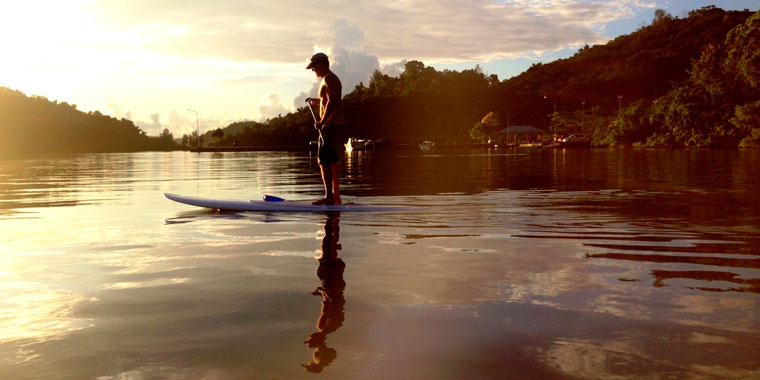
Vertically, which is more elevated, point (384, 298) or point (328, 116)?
point (328, 116)

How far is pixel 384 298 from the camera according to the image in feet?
16.8

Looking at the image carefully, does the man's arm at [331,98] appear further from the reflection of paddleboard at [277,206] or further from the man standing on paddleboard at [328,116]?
the reflection of paddleboard at [277,206]

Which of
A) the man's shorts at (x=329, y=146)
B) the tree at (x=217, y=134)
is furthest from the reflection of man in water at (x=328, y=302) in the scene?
the tree at (x=217, y=134)

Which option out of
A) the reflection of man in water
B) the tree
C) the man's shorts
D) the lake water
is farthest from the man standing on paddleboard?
the tree

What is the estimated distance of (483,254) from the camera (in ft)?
23.6

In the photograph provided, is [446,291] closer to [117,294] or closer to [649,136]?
[117,294]

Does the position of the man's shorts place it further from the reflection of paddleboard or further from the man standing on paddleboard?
the reflection of paddleboard

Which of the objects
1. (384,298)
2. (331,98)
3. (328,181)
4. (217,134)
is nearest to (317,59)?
(331,98)

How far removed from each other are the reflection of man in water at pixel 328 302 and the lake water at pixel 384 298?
0.02m

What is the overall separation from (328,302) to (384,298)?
47 centimetres

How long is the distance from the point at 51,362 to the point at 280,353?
52.3 inches

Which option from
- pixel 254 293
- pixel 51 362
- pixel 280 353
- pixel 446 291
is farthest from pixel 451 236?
pixel 51 362

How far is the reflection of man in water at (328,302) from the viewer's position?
3697 millimetres

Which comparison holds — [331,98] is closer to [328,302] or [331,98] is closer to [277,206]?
[277,206]
